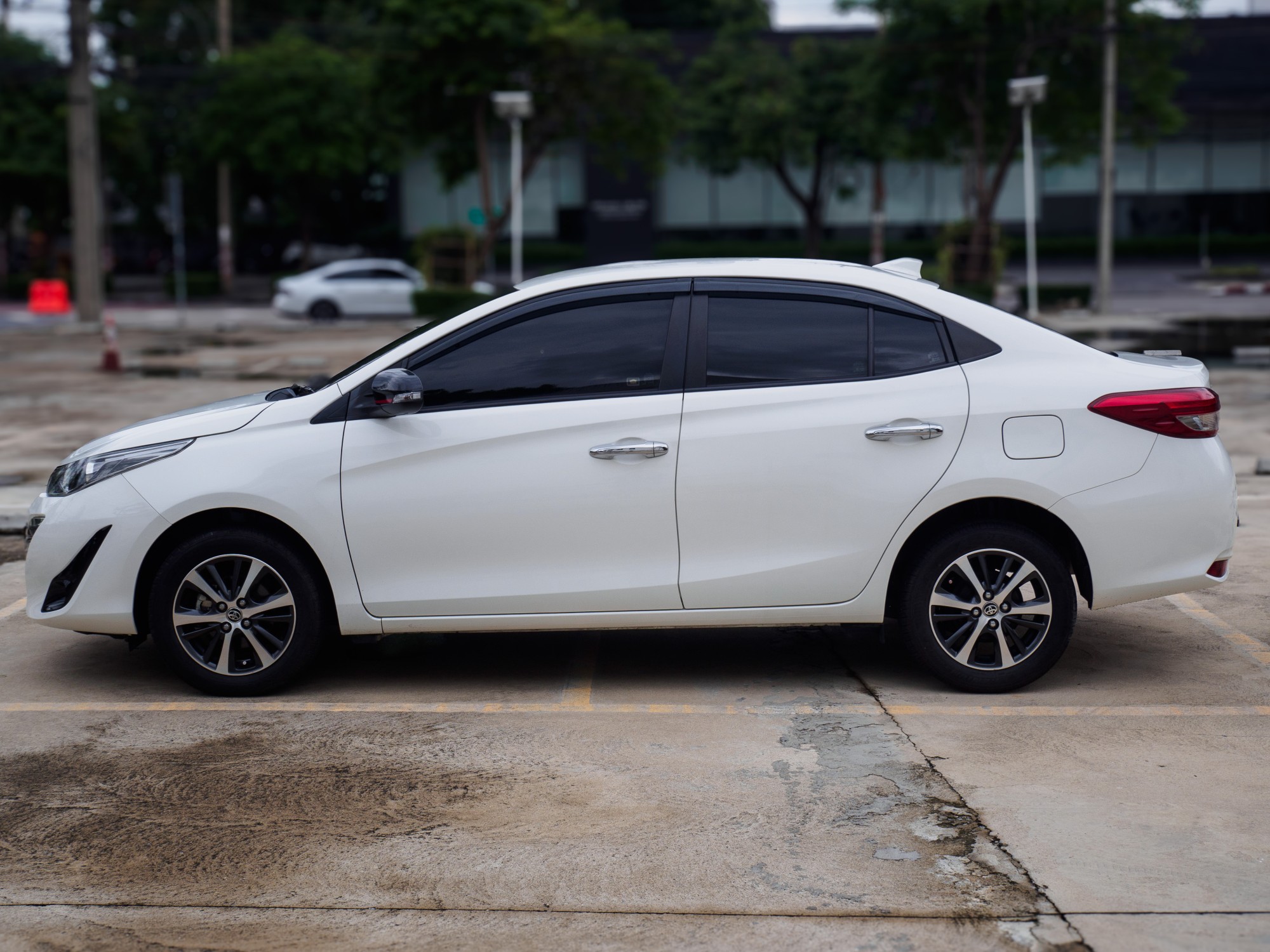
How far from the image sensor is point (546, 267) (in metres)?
51.0

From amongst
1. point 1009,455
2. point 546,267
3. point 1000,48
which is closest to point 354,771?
point 1009,455

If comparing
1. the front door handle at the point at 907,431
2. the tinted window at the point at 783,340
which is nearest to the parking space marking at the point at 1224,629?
the front door handle at the point at 907,431

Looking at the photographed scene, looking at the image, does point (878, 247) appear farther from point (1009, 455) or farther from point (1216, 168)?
point (1009, 455)

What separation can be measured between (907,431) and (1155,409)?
984 millimetres

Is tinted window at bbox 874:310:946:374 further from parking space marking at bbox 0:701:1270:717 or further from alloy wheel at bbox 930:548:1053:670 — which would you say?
parking space marking at bbox 0:701:1270:717

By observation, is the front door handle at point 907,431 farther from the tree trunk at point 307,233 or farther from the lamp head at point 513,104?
the tree trunk at point 307,233

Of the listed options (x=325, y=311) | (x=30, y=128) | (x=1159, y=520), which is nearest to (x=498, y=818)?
(x=1159, y=520)

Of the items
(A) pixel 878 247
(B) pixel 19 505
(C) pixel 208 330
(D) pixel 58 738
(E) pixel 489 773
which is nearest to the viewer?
(E) pixel 489 773

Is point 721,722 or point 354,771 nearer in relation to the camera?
point 354,771

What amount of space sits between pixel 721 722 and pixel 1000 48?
30219 millimetres

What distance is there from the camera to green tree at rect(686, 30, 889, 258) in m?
40.6

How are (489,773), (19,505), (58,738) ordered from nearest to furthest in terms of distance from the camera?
(489,773) → (58,738) → (19,505)

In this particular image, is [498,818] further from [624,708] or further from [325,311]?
[325,311]

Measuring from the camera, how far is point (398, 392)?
5.53 metres
